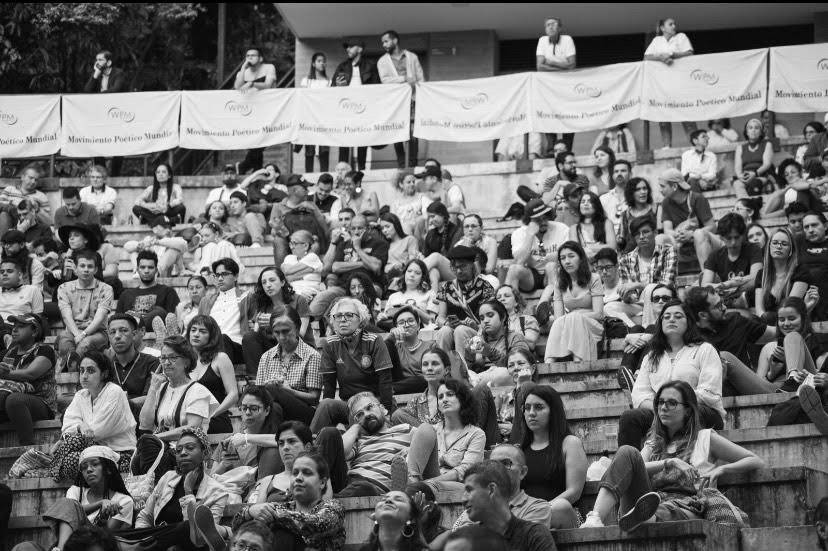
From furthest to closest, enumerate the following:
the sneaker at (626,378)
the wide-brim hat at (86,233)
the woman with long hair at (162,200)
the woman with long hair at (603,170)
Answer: the woman with long hair at (162,200), the woman with long hair at (603,170), the wide-brim hat at (86,233), the sneaker at (626,378)

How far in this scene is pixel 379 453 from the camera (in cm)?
994

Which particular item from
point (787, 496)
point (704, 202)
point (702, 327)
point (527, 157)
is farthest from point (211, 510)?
point (527, 157)

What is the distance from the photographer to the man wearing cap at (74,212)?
57.7 ft

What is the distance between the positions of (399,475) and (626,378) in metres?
2.52

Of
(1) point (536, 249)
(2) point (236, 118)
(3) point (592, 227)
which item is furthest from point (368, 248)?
(2) point (236, 118)

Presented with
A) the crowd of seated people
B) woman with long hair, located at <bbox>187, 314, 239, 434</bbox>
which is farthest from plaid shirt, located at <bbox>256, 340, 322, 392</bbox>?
woman with long hair, located at <bbox>187, 314, 239, 434</bbox>

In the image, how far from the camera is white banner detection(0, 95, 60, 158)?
20.5 metres

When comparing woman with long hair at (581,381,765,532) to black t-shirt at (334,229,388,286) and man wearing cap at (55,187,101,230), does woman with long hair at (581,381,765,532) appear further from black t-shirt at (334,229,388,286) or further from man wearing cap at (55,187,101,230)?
man wearing cap at (55,187,101,230)

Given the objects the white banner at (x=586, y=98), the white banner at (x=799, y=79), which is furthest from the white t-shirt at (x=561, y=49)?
the white banner at (x=799, y=79)

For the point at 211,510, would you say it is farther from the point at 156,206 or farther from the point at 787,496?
the point at 156,206

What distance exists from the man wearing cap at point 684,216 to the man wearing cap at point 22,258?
6.10 m

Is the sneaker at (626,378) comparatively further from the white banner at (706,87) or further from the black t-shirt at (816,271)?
the white banner at (706,87)

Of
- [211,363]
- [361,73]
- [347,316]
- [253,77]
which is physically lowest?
[211,363]

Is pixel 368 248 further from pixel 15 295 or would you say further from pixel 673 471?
pixel 673 471
